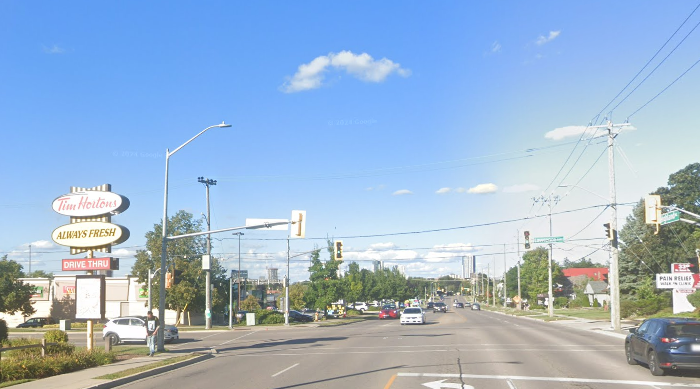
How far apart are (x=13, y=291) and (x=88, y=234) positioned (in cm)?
3971

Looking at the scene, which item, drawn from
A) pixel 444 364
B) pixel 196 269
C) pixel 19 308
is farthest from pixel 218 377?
pixel 19 308

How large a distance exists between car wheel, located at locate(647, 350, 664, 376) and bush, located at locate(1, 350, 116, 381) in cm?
1779

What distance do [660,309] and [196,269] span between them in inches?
1699

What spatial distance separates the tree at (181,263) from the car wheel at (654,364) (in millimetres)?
47001

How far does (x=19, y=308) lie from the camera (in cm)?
6094

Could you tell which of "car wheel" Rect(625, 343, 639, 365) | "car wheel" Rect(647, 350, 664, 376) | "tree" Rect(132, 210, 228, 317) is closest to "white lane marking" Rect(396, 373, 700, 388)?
"car wheel" Rect(647, 350, 664, 376)

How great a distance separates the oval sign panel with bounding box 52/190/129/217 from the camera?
2689 centimetres

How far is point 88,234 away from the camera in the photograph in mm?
27062

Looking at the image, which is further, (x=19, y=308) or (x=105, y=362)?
(x=19, y=308)

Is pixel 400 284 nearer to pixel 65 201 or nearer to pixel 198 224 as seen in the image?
pixel 198 224

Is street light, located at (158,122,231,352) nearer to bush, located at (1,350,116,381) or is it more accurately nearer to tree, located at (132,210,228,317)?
bush, located at (1,350,116,381)

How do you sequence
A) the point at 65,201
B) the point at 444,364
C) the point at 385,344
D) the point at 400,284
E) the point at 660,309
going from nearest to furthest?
the point at 444,364, the point at 65,201, the point at 385,344, the point at 660,309, the point at 400,284

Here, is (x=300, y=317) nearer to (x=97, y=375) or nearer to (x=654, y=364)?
(x=97, y=375)

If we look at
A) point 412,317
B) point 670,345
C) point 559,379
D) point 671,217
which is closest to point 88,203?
point 559,379
